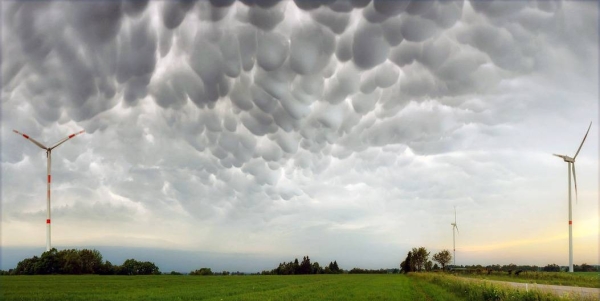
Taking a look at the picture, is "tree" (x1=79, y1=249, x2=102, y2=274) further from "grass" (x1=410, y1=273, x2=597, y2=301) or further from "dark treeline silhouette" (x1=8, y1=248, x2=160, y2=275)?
"grass" (x1=410, y1=273, x2=597, y2=301)

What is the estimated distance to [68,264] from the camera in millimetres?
128000

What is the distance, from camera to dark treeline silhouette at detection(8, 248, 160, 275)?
124 metres

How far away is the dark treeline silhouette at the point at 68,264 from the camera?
12425 cm

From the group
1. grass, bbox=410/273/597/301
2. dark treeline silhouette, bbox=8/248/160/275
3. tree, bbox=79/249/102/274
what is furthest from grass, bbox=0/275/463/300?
tree, bbox=79/249/102/274

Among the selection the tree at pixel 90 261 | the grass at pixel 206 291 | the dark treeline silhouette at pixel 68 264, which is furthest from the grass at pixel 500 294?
the tree at pixel 90 261

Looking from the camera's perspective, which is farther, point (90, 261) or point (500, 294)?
point (90, 261)

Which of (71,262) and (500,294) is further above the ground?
(500,294)

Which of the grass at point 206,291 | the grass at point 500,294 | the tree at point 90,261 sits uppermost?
the grass at point 500,294

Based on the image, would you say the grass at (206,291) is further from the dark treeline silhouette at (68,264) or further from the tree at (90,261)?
the tree at (90,261)

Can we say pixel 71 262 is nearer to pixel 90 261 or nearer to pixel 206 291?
pixel 90 261

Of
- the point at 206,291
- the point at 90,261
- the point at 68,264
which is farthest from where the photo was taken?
the point at 90,261

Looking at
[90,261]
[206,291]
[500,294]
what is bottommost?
[90,261]

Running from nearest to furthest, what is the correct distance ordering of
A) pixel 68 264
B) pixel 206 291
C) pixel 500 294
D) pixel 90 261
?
pixel 500 294
pixel 206 291
pixel 68 264
pixel 90 261

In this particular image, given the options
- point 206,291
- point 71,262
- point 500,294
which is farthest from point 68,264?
point 500,294
